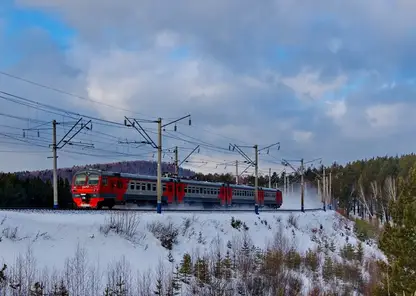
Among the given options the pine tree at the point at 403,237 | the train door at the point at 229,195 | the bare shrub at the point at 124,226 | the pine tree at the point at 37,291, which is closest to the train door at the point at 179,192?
the train door at the point at 229,195

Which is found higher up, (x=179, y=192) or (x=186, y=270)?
(x=179, y=192)

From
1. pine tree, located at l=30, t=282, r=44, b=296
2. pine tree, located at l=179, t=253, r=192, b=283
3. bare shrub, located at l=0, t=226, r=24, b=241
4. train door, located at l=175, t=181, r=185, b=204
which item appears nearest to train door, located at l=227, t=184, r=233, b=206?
train door, located at l=175, t=181, r=185, b=204

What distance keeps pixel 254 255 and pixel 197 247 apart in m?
3.86

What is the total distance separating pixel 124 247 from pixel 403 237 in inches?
480

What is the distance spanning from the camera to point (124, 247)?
23.9 meters

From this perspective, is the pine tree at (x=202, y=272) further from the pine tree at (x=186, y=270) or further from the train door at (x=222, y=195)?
the train door at (x=222, y=195)

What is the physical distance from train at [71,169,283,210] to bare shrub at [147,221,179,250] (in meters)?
2.25

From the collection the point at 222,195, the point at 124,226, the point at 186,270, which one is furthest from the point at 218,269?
the point at 222,195

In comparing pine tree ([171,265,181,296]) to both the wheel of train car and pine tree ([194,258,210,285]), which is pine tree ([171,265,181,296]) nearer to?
pine tree ([194,258,210,285])

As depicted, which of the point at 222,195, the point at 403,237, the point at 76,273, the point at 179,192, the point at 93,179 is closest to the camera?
the point at 76,273

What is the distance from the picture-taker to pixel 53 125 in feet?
103

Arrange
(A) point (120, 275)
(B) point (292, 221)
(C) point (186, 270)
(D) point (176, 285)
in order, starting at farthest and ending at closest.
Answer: (B) point (292, 221) < (C) point (186, 270) < (D) point (176, 285) < (A) point (120, 275)

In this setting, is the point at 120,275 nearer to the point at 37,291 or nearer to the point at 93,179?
the point at 37,291

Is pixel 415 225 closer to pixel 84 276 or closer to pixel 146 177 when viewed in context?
pixel 84 276
